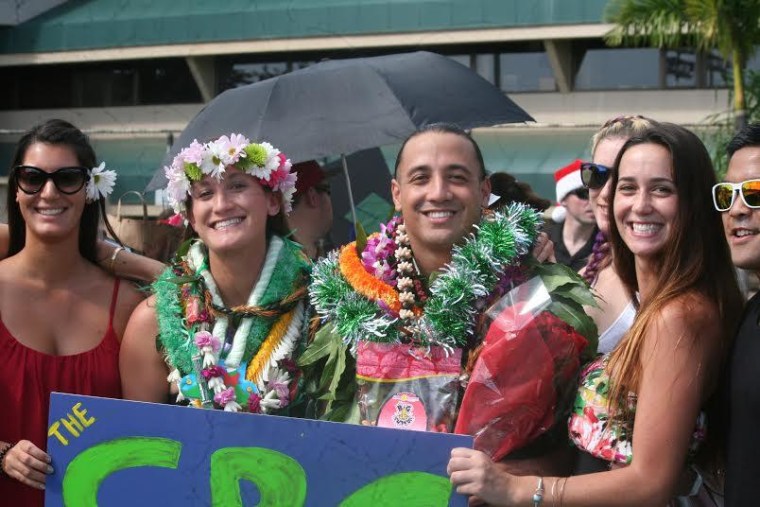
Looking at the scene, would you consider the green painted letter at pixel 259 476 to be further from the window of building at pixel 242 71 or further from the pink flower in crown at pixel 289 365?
the window of building at pixel 242 71

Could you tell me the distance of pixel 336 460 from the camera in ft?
9.46

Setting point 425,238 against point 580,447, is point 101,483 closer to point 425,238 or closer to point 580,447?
point 425,238

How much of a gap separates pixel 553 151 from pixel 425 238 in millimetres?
14015

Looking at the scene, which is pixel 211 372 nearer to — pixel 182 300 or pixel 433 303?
pixel 182 300

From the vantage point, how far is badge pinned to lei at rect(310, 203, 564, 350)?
3.11 m

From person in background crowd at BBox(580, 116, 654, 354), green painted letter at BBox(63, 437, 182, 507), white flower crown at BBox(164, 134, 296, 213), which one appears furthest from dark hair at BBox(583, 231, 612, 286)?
green painted letter at BBox(63, 437, 182, 507)

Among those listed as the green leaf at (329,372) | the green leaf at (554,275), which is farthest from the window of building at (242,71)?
the green leaf at (554,275)

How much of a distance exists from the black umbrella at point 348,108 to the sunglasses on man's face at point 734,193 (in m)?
2.85

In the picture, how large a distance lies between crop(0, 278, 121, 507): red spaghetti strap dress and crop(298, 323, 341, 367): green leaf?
69 cm

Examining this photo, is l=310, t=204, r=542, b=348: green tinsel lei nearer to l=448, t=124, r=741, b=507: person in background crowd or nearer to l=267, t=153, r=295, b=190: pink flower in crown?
l=448, t=124, r=741, b=507: person in background crowd

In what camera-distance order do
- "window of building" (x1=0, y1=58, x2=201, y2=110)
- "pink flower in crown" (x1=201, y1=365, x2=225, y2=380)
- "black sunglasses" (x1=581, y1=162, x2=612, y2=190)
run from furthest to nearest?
1. "window of building" (x1=0, y1=58, x2=201, y2=110)
2. "black sunglasses" (x1=581, y1=162, x2=612, y2=190)
3. "pink flower in crown" (x1=201, y1=365, x2=225, y2=380)

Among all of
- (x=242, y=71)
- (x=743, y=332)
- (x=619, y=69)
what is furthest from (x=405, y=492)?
(x=242, y=71)

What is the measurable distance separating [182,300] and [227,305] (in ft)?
0.50

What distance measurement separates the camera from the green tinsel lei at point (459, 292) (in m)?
3.10
